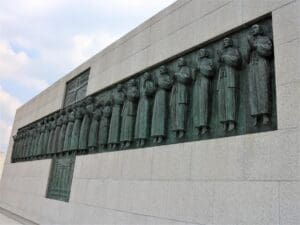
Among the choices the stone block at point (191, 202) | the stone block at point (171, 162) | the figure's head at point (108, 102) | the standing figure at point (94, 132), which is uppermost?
the figure's head at point (108, 102)

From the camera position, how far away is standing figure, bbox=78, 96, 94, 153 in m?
7.94

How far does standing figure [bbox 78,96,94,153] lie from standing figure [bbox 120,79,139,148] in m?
1.78

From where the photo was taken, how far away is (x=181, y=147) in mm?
4988

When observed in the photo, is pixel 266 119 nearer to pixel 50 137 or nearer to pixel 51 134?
Answer: pixel 51 134

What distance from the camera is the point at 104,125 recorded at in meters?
7.27

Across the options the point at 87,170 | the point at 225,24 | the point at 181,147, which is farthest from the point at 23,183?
the point at 225,24

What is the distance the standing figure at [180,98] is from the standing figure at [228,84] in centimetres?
72

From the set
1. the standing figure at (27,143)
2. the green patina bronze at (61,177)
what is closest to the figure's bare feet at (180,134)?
the green patina bronze at (61,177)

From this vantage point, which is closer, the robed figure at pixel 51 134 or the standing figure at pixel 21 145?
the robed figure at pixel 51 134

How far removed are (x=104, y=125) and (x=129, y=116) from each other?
1.12m

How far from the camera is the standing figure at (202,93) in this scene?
15.5 ft

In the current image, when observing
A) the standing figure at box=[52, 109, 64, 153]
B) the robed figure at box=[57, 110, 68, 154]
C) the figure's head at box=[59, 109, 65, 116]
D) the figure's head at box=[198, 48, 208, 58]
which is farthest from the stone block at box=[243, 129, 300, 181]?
the figure's head at box=[59, 109, 65, 116]

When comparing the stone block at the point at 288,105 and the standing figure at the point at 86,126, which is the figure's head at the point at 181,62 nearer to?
the stone block at the point at 288,105

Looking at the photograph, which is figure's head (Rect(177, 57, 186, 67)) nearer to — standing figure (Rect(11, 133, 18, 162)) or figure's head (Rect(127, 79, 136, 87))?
figure's head (Rect(127, 79, 136, 87))
